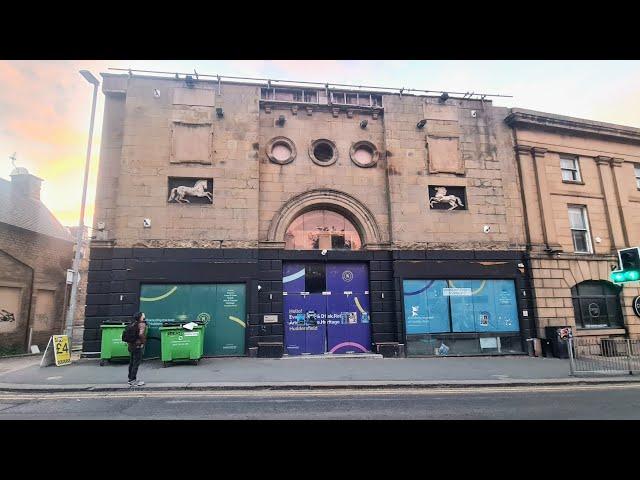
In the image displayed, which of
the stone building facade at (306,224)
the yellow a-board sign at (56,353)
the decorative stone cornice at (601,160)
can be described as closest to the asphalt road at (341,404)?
the yellow a-board sign at (56,353)

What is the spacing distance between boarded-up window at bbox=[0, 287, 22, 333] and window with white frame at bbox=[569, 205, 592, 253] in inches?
1081

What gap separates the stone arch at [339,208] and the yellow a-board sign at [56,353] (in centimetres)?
868

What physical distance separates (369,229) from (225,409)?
33.4ft

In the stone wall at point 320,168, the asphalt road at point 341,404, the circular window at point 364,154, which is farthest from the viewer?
the circular window at point 364,154

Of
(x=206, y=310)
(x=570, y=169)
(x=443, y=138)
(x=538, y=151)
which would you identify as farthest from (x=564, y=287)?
(x=206, y=310)

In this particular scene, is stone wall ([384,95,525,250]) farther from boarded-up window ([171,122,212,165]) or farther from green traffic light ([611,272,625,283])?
boarded-up window ([171,122,212,165])

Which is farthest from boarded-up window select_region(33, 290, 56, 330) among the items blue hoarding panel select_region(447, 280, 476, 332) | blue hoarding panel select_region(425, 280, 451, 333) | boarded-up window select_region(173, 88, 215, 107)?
blue hoarding panel select_region(447, 280, 476, 332)

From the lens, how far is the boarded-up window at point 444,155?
17.2 m

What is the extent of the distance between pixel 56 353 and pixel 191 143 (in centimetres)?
900

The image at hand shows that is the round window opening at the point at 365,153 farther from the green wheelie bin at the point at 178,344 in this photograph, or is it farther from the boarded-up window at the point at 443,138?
the green wheelie bin at the point at 178,344

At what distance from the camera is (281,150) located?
1659cm

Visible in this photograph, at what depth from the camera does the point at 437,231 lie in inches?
653

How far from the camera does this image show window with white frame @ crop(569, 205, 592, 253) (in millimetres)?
18219

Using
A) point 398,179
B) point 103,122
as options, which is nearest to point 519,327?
point 398,179
